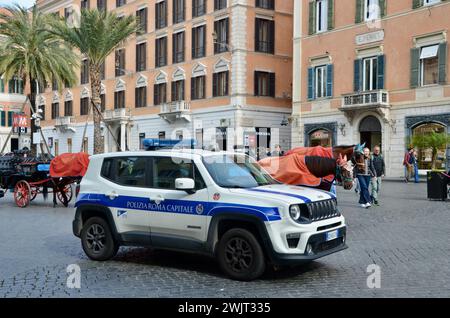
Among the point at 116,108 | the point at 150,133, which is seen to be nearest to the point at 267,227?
the point at 150,133

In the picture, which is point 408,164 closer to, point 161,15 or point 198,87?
point 198,87

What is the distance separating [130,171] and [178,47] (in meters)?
37.9

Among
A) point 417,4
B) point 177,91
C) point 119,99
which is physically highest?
point 417,4

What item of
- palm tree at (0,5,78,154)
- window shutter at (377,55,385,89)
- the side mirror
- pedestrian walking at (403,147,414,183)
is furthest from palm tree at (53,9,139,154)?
the side mirror

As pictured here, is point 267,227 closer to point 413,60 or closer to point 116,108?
point 413,60

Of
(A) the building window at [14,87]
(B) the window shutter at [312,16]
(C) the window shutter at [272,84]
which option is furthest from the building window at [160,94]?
(A) the building window at [14,87]

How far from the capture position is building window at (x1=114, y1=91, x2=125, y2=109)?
50625 millimetres

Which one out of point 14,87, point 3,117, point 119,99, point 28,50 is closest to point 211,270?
point 28,50

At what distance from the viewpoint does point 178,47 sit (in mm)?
45062

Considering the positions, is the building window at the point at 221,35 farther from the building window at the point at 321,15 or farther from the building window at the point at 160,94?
the building window at the point at 321,15

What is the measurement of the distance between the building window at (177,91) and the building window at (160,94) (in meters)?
1.18

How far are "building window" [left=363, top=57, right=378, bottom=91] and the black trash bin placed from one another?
15.1 m
